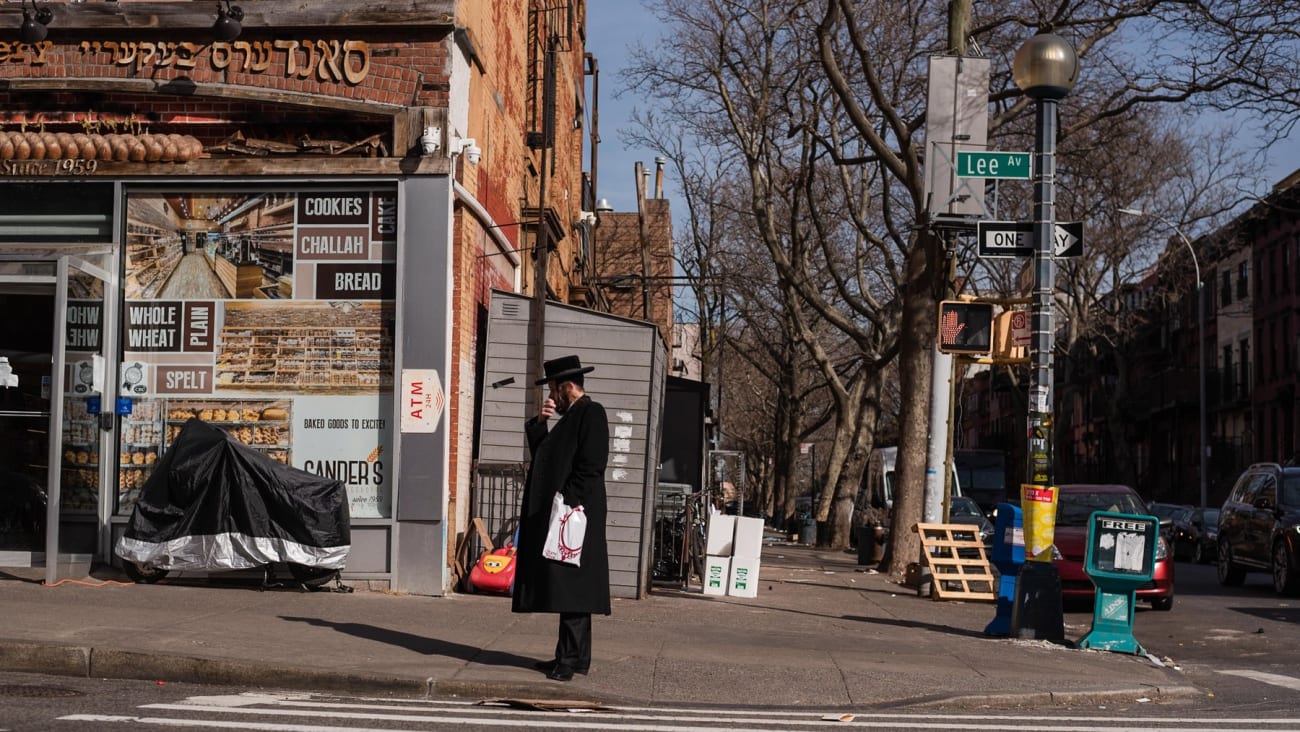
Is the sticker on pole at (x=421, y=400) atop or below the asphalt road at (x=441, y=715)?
atop

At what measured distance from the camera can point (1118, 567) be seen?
38.9ft

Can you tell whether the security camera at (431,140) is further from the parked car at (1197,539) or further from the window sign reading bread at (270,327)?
the parked car at (1197,539)

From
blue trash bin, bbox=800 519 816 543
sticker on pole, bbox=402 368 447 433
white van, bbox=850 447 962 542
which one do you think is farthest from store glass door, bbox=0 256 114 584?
blue trash bin, bbox=800 519 816 543

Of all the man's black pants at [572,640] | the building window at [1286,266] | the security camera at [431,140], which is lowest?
the man's black pants at [572,640]

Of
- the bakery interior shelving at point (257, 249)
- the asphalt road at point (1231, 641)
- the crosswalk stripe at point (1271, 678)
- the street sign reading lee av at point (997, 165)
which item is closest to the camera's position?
the asphalt road at point (1231, 641)

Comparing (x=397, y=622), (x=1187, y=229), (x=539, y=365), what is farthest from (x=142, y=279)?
(x=1187, y=229)

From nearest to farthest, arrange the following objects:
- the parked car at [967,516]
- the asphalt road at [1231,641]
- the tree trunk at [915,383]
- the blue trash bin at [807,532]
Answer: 1. the asphalt road at [1231,641]
2. the tree trunk at [915,383]
3. the parked car at [967,516]
4. the blue trash bin at [807,532]

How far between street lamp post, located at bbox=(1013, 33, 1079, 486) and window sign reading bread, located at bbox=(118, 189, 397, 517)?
6.04 meters

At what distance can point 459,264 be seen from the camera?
14.5m

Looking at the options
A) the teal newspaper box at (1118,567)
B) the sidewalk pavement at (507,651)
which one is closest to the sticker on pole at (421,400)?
the sidewalk pavement at (507,651)

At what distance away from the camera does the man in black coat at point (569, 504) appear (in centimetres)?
910

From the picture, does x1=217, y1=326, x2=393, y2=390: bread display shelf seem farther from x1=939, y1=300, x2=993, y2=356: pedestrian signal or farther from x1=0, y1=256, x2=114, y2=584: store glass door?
x1=939, y1=300, x2=993, y2=356: pedestrian signal

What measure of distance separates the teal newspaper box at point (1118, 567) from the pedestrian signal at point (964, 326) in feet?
9.86

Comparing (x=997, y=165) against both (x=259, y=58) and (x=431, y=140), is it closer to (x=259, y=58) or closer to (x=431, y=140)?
(x=431, y=140)
